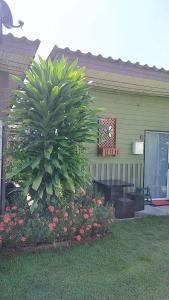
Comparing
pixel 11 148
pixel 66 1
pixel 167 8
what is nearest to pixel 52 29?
pixel 66 1

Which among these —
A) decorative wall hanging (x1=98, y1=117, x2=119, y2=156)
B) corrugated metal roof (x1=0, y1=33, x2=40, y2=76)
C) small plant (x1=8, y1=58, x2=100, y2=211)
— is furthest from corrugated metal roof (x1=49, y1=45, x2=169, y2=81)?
decorative wall hanging (x1=98, y1=117, x2=119, y2=156)

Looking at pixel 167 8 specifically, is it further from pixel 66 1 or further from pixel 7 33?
pixel 7 33

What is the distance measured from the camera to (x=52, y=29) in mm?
6461

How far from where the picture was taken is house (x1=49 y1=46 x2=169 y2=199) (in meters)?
6.70

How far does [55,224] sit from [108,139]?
352 centimetres

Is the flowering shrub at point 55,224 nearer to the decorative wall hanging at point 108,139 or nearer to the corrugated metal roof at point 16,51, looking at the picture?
the decorative wall hanging at point 108,139

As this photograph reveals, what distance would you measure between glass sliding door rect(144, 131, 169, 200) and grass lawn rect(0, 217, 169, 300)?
3.32 metres

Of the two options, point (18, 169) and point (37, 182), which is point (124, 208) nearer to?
point (37, 182)

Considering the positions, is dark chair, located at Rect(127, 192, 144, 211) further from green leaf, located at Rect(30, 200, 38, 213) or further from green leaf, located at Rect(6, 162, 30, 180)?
green leaf, located at Rect(6, 162, 30, 180)

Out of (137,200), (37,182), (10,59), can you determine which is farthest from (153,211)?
(10,59)

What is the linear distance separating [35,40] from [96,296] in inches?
152

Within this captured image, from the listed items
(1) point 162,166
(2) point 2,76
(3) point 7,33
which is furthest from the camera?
(1) point 162,166

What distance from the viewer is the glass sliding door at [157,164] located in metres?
8.09

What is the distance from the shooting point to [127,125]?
7.71 m
